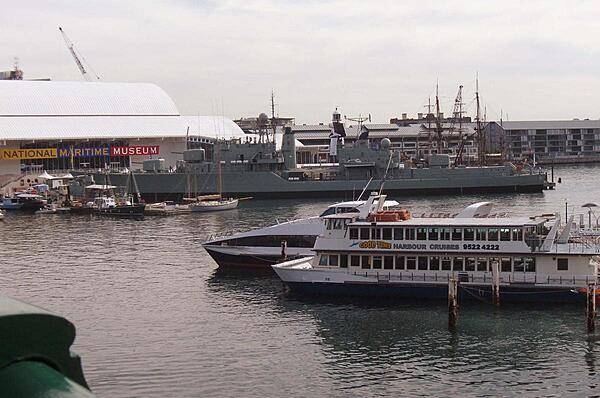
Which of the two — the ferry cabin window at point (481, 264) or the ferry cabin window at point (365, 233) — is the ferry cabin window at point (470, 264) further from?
the ferry cabin window at point (365, 233)

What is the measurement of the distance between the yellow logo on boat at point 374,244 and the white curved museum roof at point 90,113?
88.1m

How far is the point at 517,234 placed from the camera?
37.7 meters

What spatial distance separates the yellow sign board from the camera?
118 metres

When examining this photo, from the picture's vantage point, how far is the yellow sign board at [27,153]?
118 metres

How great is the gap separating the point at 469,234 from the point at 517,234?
203cm

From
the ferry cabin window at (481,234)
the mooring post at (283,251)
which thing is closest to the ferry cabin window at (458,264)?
the ferry cabin window at (481,234)

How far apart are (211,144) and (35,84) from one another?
93.2 feet

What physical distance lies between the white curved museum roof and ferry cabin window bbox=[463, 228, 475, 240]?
91078 millimetres

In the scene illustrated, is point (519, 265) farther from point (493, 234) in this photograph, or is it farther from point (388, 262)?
point (388, 262)

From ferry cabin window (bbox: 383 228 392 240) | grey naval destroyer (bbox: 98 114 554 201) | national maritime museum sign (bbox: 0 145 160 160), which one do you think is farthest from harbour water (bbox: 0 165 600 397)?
national maritime museum sign (bbox: 0 145 160 160)

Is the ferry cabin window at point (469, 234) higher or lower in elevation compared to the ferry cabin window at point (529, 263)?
higher

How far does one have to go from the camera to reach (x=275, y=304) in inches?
1521

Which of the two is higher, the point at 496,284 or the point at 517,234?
the point at 517,234

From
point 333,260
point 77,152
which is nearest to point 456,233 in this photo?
point 333,260
